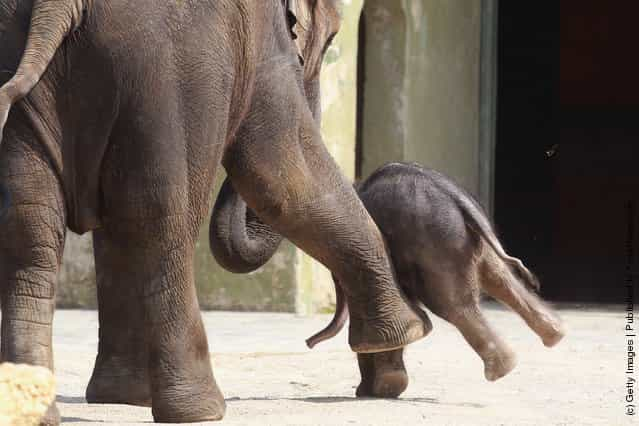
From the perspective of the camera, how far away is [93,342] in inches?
289

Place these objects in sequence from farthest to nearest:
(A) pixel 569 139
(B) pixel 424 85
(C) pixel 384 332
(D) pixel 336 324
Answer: (A) pixel 569 139, (B) pixel 424 85, (D) pixel 336 324, (C) pixel 384 332

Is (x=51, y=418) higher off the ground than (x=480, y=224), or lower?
lower

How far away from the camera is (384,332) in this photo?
4.96 m

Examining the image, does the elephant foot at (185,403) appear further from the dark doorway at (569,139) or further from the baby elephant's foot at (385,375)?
the dark doorway at (569,139)

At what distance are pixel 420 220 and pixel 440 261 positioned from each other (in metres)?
0.15

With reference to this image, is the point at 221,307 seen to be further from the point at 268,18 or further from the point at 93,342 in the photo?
the point at 268,18

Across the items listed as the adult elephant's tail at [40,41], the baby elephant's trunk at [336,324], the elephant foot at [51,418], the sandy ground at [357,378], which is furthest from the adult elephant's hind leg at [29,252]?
the baby elephant's trunk at [336,324]

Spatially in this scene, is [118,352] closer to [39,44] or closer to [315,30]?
[315,30]

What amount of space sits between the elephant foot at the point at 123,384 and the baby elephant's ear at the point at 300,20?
1112 millimetres

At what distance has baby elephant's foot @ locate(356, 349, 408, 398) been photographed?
523 centimetres

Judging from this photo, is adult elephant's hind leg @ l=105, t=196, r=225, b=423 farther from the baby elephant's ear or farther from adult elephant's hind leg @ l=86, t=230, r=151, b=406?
the baby elephant's ear

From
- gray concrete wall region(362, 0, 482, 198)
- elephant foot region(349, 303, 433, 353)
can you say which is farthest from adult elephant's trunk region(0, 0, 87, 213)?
gray concrete wall region(362, 0, 482, 198)

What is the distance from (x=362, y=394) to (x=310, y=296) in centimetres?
377

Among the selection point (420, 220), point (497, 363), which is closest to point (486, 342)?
point (497, 363)
